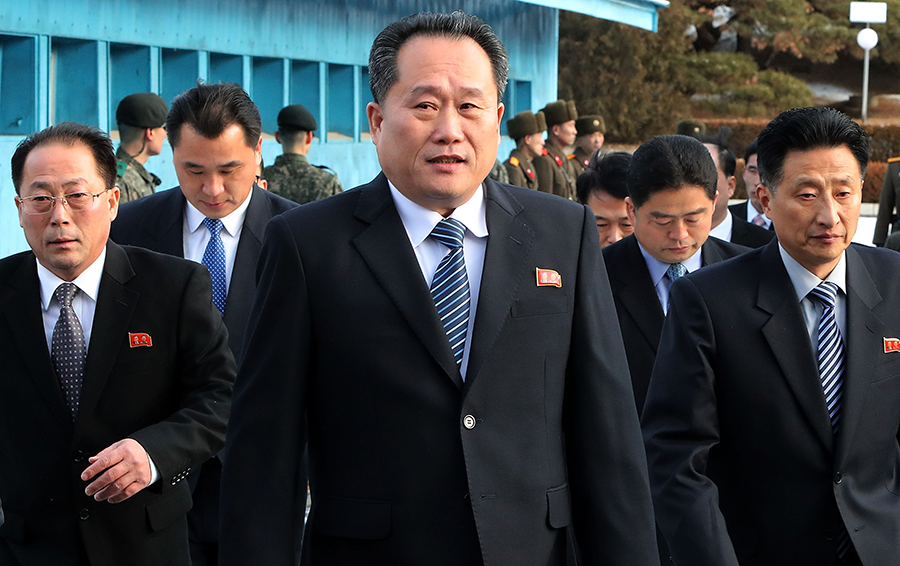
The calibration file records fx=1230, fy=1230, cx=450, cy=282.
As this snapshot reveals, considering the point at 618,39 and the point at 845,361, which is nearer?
the point at 845,361

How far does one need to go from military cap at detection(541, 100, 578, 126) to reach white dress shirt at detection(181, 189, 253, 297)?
33.9 feet

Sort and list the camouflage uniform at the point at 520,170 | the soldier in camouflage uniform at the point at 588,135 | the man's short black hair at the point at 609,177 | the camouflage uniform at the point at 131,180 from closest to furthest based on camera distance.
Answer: the man's short black hair at the point at 609,177
the camouflage uniform at the point at 131,180
the camouflage uniform at the point at 520,170
the soldier in camouflage uniform at the point at 588,135

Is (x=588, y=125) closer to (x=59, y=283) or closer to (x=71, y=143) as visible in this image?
(x=71, y=143)

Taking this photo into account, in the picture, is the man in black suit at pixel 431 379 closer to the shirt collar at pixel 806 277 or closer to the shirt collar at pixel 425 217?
the shirt collar at pixel 425 217

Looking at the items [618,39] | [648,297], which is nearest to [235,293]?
[648,297]

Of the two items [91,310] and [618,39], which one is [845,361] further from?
[618,39]

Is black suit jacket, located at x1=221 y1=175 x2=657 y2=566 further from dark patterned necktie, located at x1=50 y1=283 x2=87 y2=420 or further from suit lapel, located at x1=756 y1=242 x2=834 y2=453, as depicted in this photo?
dark patterned necktie, located at x1=50 y1=283 x2=87 y2=420

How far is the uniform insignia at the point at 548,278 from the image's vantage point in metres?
2.70

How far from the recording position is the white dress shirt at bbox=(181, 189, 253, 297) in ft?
15.9

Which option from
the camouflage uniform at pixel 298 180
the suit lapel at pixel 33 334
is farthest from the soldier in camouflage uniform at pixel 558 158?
the suit lapel at pixel 33 334

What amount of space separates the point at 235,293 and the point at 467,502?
229 centimetres

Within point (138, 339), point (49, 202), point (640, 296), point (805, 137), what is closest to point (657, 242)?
point (640, 296)

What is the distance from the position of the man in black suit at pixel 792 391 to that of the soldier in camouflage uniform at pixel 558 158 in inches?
341

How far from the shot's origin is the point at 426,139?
2.63 m
